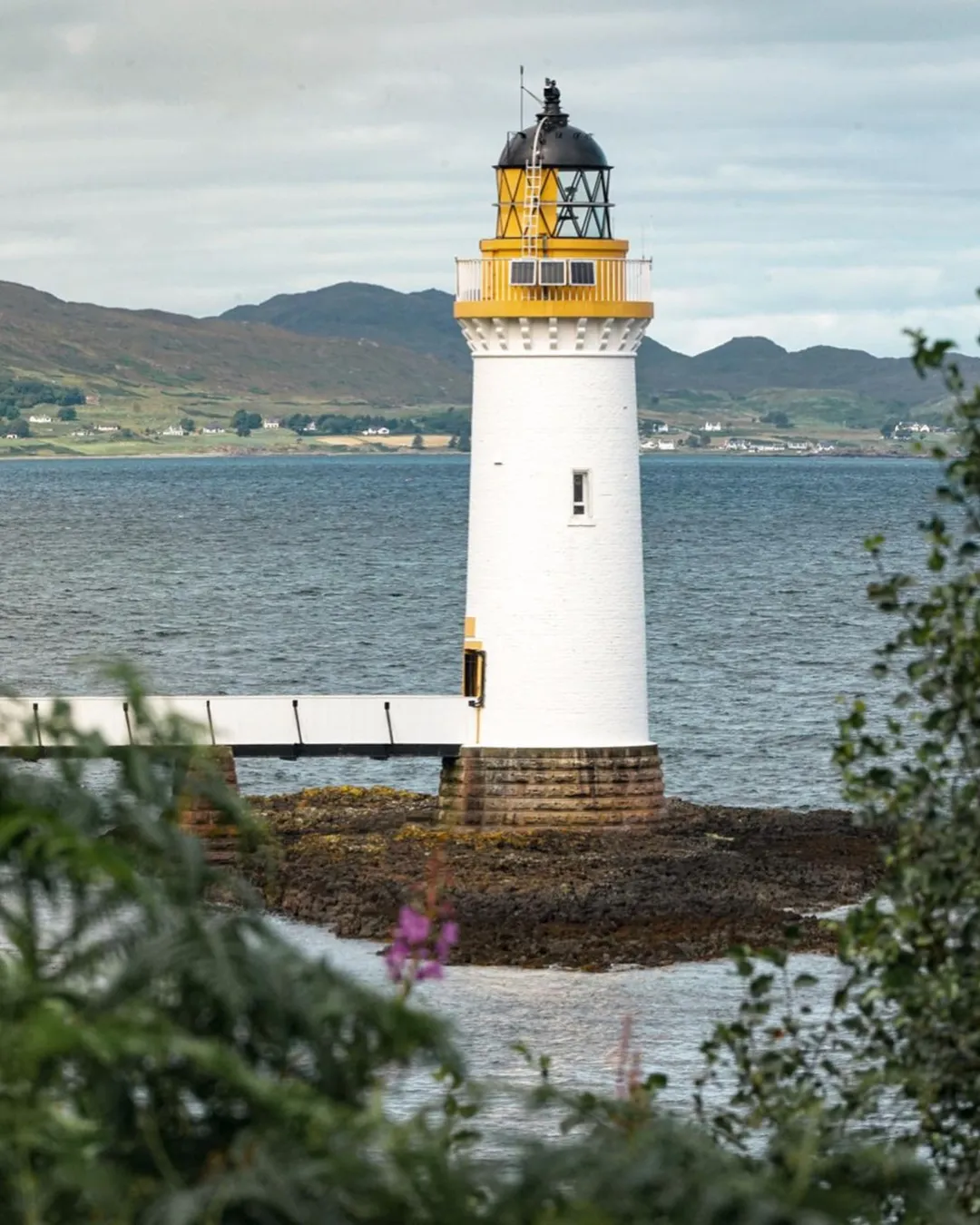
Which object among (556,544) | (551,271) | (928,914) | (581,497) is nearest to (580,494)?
(581,497)

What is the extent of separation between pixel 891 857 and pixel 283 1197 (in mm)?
3712

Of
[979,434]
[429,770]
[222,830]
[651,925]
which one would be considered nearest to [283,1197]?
[979,434]

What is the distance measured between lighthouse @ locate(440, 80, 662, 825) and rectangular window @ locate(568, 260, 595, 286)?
0.07m

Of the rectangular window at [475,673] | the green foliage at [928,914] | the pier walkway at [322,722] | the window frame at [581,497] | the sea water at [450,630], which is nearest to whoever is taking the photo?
the green foliage at [928,914]

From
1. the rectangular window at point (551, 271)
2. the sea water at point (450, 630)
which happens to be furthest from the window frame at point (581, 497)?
the sea water at point (450, 630)

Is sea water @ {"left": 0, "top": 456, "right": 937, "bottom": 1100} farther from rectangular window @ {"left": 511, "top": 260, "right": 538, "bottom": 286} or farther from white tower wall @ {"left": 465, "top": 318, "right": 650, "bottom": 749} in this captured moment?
rectangular window @ {"left": 511, "top": 260, "right": 538, "bottom": 286}

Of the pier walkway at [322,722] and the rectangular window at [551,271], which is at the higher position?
the rectangular window at [551,271]

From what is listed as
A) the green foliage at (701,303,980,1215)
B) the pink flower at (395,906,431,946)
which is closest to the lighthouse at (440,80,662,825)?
the green foliage at (701,303,980,1215)

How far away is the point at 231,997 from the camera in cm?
473

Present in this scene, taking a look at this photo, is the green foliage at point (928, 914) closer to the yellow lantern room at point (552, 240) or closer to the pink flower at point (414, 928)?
the pink flower at point (414, 928)

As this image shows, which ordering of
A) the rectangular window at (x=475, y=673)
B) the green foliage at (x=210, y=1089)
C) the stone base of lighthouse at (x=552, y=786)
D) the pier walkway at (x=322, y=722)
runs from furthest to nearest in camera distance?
the pier walkway at (x=322, y=722) < the rectangular window at (x=475, y=673) < the stone base of lighthouse at (x=552, y=786) < the green foliage at (x=210, y=1089)

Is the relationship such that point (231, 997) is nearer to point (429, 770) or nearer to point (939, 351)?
point (939, 351)

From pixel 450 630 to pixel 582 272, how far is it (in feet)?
127

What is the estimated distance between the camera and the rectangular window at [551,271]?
26.1 metres
